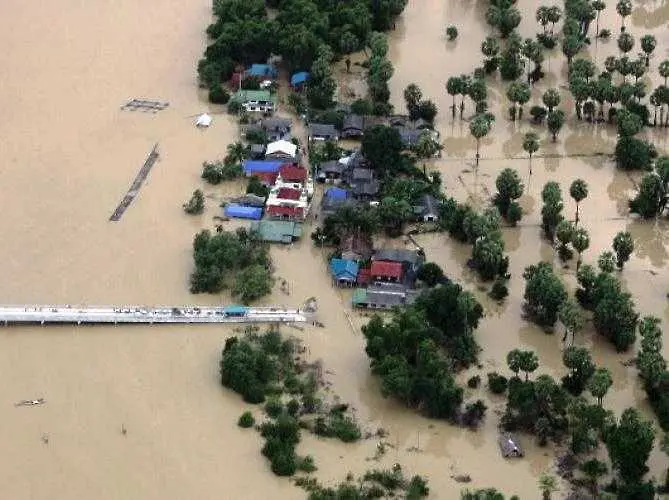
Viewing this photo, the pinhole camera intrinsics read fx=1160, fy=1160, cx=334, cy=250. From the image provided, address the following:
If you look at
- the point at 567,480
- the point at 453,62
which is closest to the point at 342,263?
the point at 567,480

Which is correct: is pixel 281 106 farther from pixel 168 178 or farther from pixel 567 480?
pixel 567 480

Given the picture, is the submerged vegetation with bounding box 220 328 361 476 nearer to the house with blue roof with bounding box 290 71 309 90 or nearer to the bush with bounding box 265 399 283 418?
the bush with bounding box 265 399 283 418

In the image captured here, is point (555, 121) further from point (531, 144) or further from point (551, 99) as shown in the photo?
point (531, 144)

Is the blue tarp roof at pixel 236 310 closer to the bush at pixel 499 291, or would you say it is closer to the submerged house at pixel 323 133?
the bush at pixel 499 291

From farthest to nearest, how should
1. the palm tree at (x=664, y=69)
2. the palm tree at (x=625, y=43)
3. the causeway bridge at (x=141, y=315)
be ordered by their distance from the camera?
the palm tree at (x=625, y=43) → the palm tree at (x=664, y=69) → the causeway bridge at (x=141, y=315)

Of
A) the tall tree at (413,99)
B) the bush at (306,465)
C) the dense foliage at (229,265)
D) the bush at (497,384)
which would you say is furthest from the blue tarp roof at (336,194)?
the bush at (306,465)

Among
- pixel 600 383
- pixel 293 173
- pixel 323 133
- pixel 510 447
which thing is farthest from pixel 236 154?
pixel 600 383

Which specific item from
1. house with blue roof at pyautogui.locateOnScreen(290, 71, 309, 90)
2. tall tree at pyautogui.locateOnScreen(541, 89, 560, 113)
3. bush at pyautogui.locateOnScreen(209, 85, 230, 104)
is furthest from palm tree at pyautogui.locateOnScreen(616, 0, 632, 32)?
bush at pyautogui.locateOnScreen(209, 85, 230, 104)
